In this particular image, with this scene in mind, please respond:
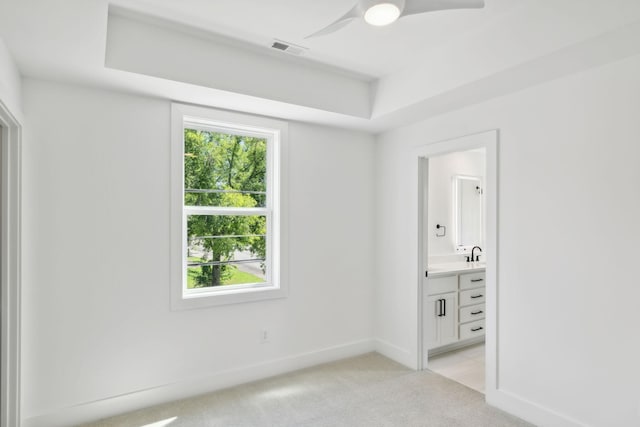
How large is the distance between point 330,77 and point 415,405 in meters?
2.65

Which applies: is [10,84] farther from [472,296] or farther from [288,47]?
[472,296]

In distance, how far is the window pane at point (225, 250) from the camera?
311 centimetres

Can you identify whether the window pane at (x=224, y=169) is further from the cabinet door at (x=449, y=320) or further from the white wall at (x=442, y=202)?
the white wall at (x=442, y=202)

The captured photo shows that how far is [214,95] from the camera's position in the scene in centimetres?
271

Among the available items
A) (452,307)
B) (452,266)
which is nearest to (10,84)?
(452,307)

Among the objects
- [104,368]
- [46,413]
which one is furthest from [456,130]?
[46,413]

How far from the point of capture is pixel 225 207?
3.21 m

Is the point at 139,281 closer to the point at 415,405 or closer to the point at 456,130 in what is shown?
the point at 415,405

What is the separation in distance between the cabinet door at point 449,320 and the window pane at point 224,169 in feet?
6.90

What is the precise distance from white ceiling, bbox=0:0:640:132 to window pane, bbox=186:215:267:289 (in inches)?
38.8

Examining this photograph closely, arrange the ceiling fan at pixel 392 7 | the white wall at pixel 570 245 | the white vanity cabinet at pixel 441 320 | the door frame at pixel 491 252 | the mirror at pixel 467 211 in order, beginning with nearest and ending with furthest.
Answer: the ceiling fan at pixel 392 7 < the white wall at pixel 570 245 < the door frame at pixel 491 252 < the white vanity cabinet at pixel 441 320 < the mirror at pixel 467 211

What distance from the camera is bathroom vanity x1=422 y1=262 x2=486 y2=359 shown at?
363 cm

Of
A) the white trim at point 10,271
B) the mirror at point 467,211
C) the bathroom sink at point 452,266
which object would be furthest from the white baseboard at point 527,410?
the white trim at point 10,271

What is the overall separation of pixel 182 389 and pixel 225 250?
1125mm
